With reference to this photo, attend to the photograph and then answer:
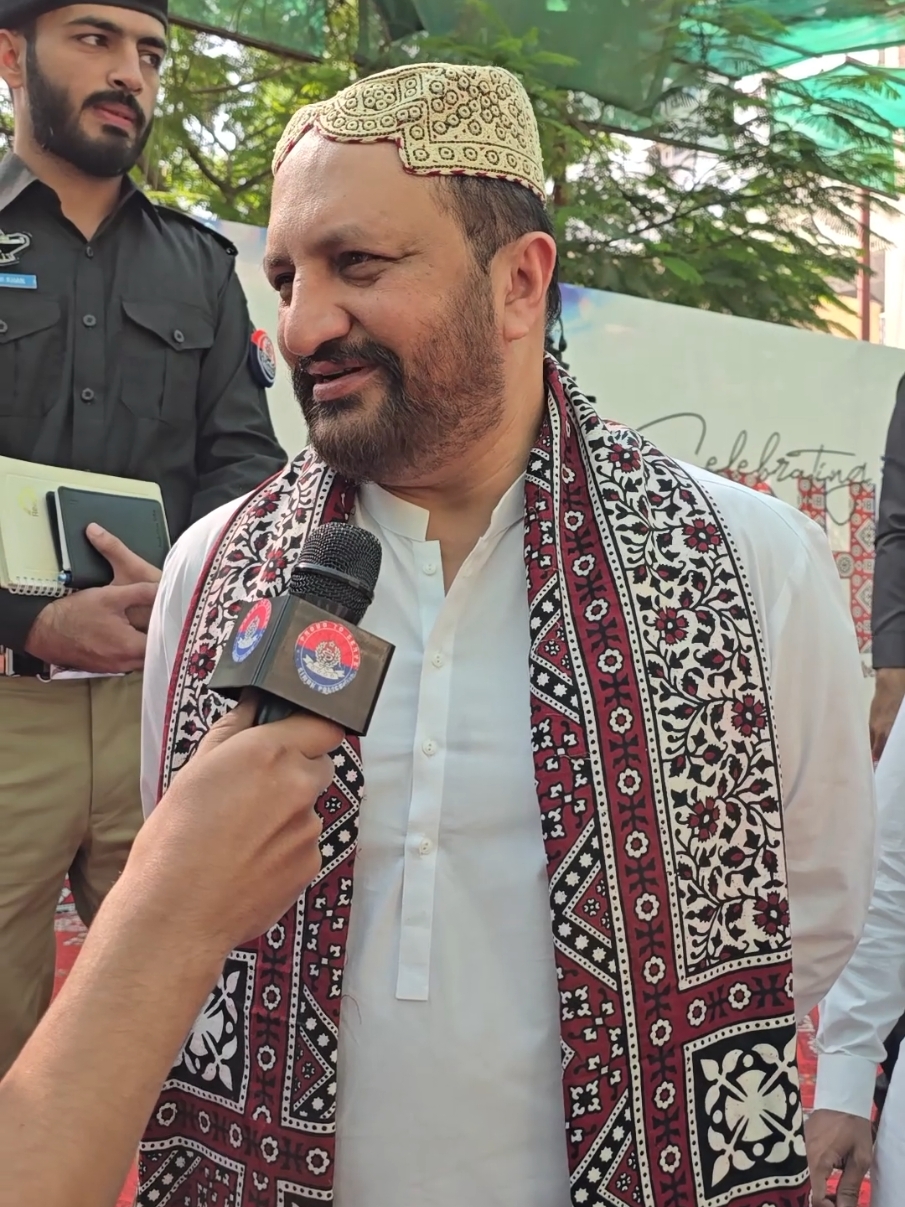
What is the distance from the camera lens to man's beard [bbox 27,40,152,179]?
106 inches

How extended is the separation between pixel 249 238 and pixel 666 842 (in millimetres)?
3627

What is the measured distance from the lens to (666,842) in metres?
1.63

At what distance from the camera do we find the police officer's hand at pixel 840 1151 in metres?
1.98

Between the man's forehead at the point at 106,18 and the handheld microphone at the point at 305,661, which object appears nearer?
Result: the handheld microphone at the point at 305,661

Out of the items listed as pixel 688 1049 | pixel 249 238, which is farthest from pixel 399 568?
pixel 249 238

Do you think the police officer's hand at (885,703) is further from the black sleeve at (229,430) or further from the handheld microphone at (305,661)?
the handheld microphone at (305,661)

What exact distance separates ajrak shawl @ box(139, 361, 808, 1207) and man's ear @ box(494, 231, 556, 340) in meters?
0.31

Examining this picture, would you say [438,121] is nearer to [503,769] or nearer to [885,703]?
[503,769]

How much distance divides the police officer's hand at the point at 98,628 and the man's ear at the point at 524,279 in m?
0.91

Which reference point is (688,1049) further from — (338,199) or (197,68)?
(197,68)

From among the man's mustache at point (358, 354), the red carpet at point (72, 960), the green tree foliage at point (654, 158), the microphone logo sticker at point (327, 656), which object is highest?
the green tree foliage at point (654, 158)

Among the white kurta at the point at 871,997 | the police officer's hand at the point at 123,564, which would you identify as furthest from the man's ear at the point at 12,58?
the white kurta at the point at 871,997

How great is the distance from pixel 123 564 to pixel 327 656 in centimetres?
142

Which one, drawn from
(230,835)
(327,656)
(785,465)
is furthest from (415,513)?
(785,465)
